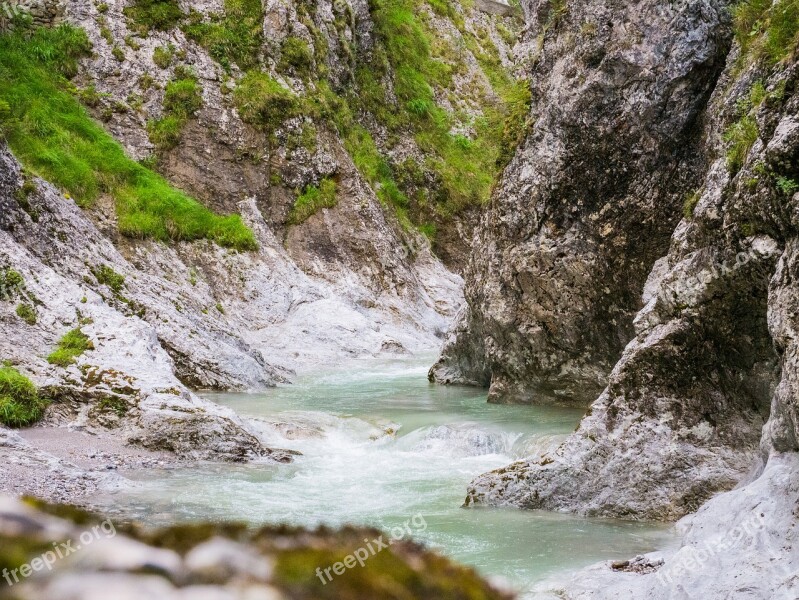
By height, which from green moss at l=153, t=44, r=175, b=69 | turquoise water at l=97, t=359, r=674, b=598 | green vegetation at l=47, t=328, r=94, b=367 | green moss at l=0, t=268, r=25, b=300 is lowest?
turquoise water at l=97, t=359, r=674, b=598

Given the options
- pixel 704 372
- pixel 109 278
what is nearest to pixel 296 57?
pixel 109 278

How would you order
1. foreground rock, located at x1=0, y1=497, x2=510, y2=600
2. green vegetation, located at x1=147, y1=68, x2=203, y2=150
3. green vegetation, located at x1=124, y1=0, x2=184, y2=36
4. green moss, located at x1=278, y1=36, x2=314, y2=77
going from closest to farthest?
foreground rock, located at x1=0, y1=497, x2=510, y2=600, green vegetation, located at x1=147, y1=68, x2=203, y2=150, green vegetation, located at x1=124, y1=0, x2=184, y2=36, green moss, located at x1=278, y1=36, x2=314, y2=77

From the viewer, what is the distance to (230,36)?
31.2m

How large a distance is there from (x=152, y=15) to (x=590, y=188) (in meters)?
24.2

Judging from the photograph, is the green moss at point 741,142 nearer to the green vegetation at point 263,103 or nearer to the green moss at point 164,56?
the green vegetation at point 263,103

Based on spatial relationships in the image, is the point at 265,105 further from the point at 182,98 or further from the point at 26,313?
the point at 26,313

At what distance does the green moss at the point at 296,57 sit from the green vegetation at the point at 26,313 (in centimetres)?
2143

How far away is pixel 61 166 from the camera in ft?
79.6

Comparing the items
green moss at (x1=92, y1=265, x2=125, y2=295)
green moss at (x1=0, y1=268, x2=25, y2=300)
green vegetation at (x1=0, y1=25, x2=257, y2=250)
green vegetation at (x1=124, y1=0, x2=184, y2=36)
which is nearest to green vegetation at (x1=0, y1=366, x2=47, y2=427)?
green moss at (x1=0, y1=268, x2=25, y2=300)

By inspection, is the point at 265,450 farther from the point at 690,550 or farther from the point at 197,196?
the point at 197,196

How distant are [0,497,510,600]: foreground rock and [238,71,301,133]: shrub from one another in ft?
98.0

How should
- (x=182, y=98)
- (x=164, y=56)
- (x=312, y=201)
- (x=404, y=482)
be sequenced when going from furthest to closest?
(x=164, y=56) < (x=312, y=201) < (x=182, y=98) < (x=404, y=482)

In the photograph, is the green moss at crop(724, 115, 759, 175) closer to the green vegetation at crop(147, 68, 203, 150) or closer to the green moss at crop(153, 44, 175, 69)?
the green vegetation at crop(147, 68, 203, 150)

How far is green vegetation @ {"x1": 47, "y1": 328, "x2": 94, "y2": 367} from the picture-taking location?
11938mm
